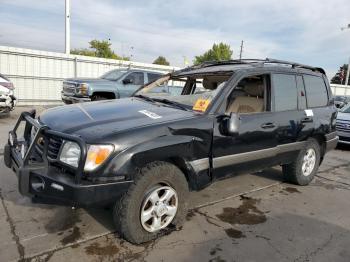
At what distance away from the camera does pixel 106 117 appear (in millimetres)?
3324

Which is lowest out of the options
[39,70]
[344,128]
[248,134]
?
[344,128]

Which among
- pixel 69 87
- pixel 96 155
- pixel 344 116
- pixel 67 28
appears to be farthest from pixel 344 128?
pixel 67 28

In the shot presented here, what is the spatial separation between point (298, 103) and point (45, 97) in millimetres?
14203

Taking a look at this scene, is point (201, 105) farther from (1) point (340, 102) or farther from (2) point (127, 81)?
(1) point (340, 102)

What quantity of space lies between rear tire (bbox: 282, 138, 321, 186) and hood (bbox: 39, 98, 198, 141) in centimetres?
232

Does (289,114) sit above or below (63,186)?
above

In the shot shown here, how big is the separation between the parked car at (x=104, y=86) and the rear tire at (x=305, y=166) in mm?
6891

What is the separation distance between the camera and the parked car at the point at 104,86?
1105 centimetres

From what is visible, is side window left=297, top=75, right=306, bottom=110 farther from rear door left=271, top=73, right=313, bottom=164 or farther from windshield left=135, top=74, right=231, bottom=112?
windshield left=135, top=74, right=231, bottom=112

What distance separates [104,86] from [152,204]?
875cm

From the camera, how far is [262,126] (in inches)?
163

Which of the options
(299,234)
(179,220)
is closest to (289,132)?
(299,234)

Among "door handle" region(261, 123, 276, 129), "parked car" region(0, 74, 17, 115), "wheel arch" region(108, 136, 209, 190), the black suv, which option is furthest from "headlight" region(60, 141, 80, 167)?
"parked car" region(0, 74, 17, 115)

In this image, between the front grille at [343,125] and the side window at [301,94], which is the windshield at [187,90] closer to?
the side window at [301,94]
